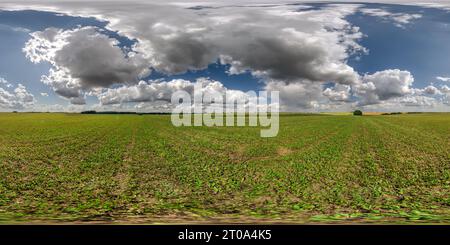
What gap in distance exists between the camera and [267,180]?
1351 cm

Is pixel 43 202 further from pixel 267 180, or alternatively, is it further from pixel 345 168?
pixel 345 168

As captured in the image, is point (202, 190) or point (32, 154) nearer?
point (202, 190)

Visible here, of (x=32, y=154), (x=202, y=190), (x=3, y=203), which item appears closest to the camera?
(x=3, y=203)

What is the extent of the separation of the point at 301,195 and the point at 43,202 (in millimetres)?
7568

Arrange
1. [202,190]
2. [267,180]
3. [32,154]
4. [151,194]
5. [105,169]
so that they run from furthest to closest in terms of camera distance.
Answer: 1. [32,154]
2. [105,169]
3. [267,180]
4. [202,190]
5. [151,194]

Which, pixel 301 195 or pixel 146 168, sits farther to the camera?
pixel 146 168

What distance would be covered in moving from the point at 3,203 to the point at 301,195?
8.71 metres

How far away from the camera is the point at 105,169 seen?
16266 millimetres

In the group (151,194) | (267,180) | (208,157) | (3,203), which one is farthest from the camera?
(208,157)

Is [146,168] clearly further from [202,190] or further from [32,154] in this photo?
[32,154]

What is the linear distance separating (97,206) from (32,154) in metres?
14.8

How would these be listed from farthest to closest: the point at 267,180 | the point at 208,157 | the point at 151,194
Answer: the point at 208,157
the point at 267,180
the point at 151,194

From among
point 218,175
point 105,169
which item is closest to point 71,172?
point 105,169

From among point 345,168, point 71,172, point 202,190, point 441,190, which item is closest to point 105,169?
point 71,172
